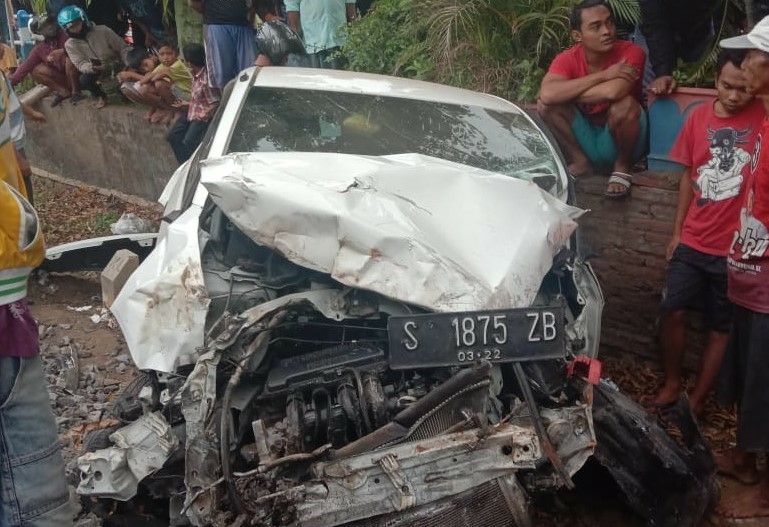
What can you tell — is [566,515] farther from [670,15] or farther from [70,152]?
[70,152]

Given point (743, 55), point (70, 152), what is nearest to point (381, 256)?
point (743, 55)

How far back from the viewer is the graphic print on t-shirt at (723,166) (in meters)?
3.69

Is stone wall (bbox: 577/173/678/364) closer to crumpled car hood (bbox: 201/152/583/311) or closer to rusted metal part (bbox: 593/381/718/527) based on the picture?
crumpled car hood (bbox: 201/152/583/311)

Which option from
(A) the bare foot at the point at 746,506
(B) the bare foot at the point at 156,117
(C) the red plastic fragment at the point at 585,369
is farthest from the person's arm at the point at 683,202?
(B) the bare foot at the point at 156,117

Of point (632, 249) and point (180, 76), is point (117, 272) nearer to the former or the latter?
point (632, 249)

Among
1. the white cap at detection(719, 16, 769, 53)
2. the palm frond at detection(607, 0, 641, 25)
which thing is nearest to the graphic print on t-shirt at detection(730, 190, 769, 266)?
the white cap at detection(719, 16, 769, 53)

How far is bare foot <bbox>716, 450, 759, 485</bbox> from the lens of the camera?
3572mm

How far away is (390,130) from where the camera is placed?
→ 3.87 m

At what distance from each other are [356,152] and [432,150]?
37 cm

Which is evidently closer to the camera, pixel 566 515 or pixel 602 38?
pixel 566 515

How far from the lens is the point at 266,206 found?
2986 millimetres

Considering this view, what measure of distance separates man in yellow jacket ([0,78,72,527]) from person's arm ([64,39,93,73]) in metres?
7.86

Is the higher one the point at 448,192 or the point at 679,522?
the point at 448,192

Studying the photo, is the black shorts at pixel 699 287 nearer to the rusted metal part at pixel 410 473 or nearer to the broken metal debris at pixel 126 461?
the rusted metal part at pixel 410 473
